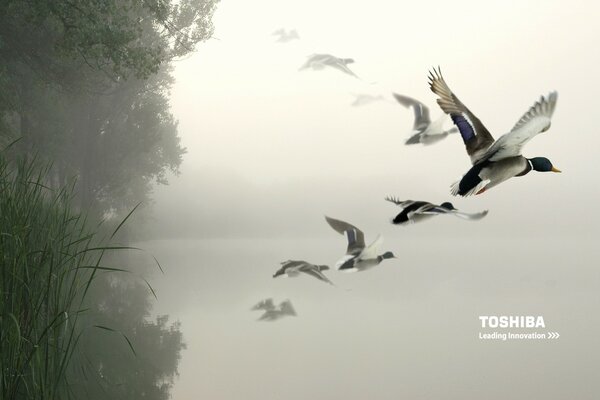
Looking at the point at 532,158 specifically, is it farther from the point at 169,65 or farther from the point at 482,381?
the point at 169,65

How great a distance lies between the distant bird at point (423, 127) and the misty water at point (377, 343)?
319 cm

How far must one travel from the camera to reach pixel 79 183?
2422cm

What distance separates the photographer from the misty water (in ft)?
23.3

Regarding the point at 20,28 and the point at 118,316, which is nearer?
the point at 118,316

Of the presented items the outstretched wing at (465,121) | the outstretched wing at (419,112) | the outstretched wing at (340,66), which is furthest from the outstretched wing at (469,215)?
the outstretched wing at (340,66)

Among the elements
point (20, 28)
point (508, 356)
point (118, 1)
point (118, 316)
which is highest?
point (118, 1)

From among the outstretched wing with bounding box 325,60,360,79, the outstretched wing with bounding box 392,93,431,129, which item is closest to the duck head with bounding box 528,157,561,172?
the outstretched wing with bounding box 392,93,431,129

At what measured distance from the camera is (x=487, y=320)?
40.1ft

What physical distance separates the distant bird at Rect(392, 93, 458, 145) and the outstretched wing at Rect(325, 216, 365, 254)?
4.27 ft

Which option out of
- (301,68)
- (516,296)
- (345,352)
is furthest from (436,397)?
(516,296)

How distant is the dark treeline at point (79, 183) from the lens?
347 centimetres

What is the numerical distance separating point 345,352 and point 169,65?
24.1 m

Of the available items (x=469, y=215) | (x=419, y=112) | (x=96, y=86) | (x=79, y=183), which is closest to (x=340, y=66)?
(x=419, y=112)

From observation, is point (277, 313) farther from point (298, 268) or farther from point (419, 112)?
point (419, 112)
